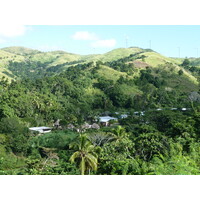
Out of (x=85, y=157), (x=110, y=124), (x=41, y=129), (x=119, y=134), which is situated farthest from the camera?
(x=110, y=124)

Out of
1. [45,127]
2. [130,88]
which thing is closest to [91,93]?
[130,88]

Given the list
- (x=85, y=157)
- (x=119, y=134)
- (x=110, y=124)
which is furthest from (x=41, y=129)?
(x=85, y=157)

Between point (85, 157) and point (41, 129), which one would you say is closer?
point (85, 157)

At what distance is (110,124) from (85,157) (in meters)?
15.0

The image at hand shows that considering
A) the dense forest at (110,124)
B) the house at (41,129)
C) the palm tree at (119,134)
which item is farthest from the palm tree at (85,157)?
the house at (41,129)

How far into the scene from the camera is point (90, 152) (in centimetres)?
1502

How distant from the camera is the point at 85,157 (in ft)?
47.2

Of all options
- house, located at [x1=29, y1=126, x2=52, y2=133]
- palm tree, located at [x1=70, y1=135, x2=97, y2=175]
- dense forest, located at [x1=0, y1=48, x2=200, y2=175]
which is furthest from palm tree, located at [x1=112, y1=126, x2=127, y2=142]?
house, located at [x1=29, y1=126, x2=52, y2=133]

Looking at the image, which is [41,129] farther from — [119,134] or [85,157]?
[85,157]

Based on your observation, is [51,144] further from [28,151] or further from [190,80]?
[190,80]

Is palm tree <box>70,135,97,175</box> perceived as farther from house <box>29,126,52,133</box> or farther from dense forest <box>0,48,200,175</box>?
house <box>29,126,52,133</box>

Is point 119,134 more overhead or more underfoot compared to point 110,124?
more overhead

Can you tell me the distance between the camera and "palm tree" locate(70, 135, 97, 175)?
1389 cm
